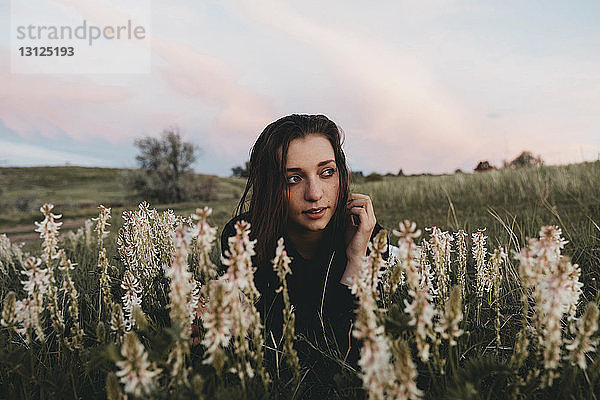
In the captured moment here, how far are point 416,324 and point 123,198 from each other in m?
51.9

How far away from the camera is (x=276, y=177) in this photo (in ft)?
12.8

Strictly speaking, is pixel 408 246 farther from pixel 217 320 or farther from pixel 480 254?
pixel 480 254

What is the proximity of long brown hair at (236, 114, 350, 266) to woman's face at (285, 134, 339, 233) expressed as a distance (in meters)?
0.08

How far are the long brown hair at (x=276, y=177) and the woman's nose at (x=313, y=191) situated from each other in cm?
23

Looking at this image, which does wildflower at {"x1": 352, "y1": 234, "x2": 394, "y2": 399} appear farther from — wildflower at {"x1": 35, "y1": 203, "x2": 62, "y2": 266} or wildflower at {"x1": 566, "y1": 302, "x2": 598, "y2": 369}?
wildflower at {"x1": 35, "y1": 203, "x2": 62, "y2": 266}

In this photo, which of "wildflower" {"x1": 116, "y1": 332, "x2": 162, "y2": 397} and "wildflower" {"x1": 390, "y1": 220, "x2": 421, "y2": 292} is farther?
"wildflower" {"x1": 390, "y1": 220, "x2": 421, "y2": 292}

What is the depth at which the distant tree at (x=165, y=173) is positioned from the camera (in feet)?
152

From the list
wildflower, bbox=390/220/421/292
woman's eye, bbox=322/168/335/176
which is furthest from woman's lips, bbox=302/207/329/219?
wildflower, bbox=390/220/421/292

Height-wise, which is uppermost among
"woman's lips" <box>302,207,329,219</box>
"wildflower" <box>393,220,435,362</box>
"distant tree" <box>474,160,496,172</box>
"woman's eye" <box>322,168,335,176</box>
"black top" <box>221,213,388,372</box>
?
"distant tree" <box>474,160,496,172</box>

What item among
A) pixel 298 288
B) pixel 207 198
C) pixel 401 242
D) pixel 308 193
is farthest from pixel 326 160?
pixel 207 198

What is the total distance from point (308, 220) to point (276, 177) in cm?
54

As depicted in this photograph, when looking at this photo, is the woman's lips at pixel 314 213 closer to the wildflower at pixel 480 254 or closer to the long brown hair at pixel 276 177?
the long brown hair at pixel 276 177

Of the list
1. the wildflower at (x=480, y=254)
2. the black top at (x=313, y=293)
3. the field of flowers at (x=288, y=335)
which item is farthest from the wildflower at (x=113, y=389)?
the wildflower at (x=480, y=254)

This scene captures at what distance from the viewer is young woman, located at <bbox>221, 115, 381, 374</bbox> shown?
371cm
